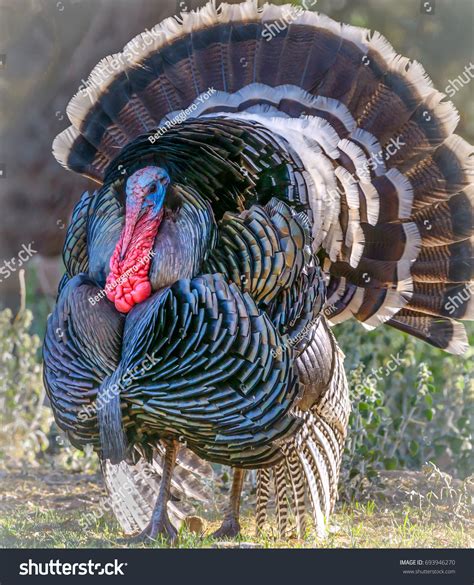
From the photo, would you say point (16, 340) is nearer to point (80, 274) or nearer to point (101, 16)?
point (101, 16)

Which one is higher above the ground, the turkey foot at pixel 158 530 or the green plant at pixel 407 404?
the green plant at pixel 407 404

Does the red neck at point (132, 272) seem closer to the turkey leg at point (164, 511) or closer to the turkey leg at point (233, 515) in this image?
the turkey leg at point (164, 511)

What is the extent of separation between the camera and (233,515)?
4.48 m

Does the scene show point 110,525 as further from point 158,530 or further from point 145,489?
point 158,530

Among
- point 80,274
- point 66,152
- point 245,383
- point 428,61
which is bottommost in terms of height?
point 245,383

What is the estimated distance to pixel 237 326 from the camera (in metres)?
3.62

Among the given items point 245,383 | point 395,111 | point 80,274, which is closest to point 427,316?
point 395,111

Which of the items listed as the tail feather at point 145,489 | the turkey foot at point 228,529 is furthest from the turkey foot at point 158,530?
the turkey foot at point 228,529

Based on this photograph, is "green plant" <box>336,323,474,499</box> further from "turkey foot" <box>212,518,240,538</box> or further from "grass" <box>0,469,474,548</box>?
"turkey foot" <box>212,518,240,538</box>

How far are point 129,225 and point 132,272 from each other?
18 centimetres

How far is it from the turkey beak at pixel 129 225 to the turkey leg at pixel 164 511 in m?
0.91

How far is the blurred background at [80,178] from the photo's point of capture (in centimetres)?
583

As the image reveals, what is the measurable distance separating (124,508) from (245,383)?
111 cm

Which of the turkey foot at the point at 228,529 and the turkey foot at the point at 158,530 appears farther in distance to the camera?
the turkey foot at the point at 228,529
